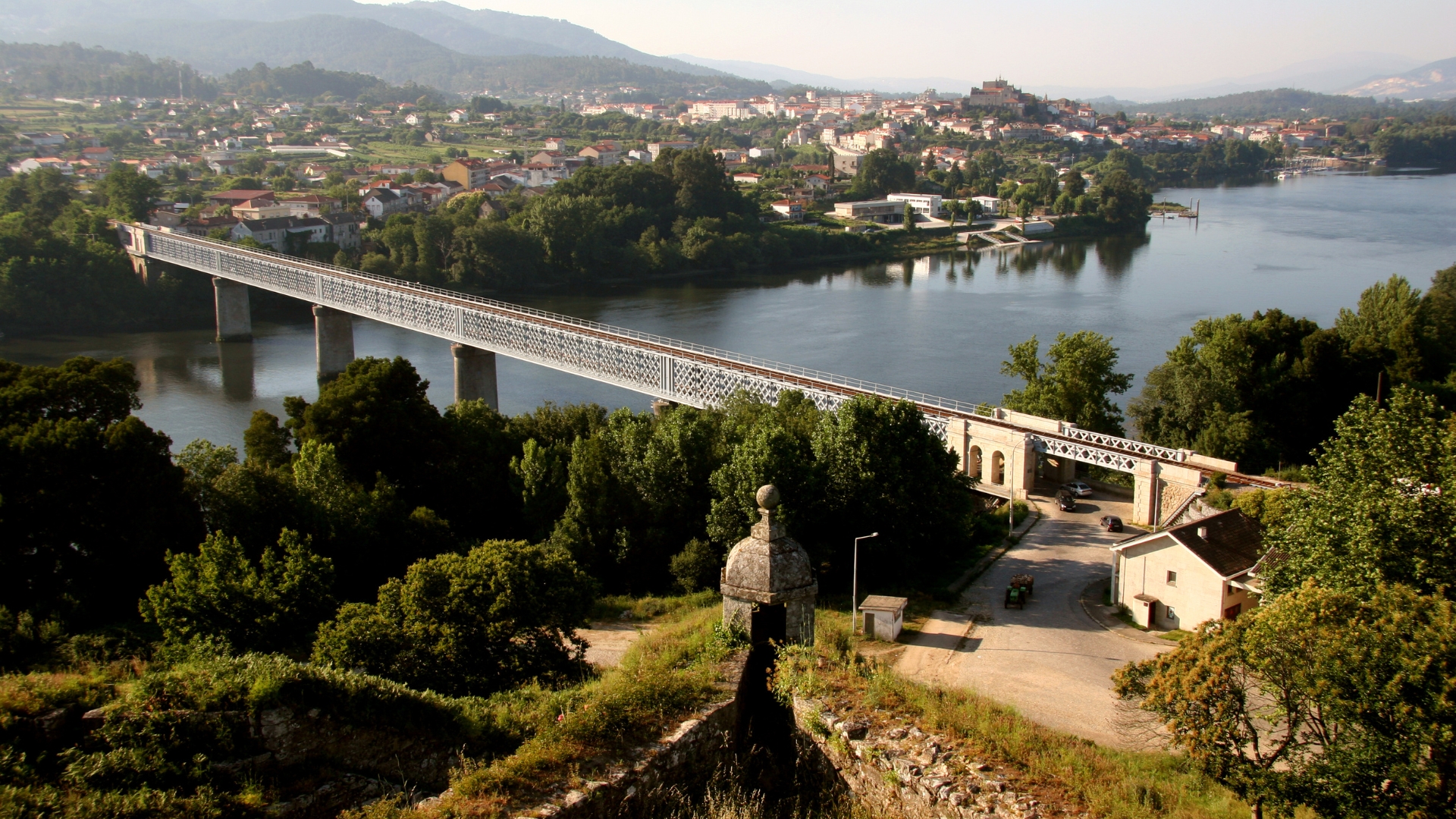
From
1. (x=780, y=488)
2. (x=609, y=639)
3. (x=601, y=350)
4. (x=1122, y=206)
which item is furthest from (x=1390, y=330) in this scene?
(x=1122, y=206)

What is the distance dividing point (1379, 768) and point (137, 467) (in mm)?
13257

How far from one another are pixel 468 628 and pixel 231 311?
39287mm

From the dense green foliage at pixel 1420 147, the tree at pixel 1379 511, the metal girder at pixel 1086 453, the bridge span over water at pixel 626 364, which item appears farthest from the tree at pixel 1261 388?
the dense green foliage at pixel 1420 147

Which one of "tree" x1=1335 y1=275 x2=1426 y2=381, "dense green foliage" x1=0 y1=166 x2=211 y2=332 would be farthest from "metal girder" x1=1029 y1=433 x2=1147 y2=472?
"dense green foliage" x1=0 y1=166 x2=211 y2=332

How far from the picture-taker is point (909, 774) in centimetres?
482

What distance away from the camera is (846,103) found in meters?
193

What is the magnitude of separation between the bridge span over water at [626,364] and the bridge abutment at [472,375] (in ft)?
0.11

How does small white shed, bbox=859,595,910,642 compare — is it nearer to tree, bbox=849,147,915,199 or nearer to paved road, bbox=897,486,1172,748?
paved road, bbox=897,486,1172,748

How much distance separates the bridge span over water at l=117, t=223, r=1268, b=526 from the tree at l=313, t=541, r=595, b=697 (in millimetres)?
10333

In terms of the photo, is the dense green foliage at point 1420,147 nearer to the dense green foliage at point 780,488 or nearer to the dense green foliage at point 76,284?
the dense green foliage at point 76,284

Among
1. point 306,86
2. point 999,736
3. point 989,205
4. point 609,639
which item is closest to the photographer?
point 999,736

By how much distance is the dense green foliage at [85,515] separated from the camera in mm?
11859

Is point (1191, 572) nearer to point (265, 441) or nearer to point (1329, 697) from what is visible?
point (1329, 697)

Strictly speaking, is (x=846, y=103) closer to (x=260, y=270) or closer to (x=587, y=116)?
(x=587, y=116)
